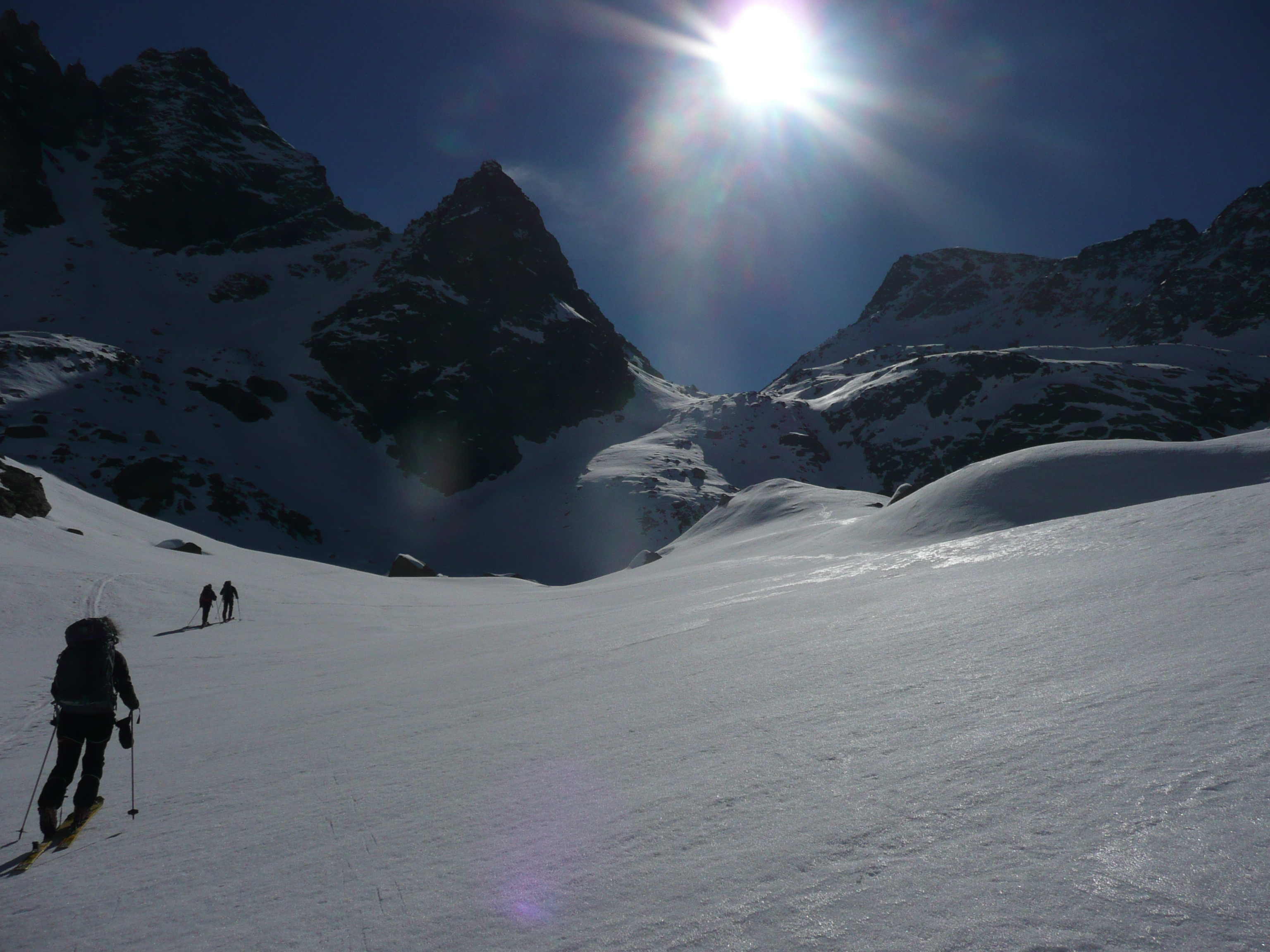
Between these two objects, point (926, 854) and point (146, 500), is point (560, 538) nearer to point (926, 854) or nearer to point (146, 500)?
point (146, 500)

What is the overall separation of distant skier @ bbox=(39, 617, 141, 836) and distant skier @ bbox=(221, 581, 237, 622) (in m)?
15.3

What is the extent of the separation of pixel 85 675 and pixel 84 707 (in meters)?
0.26

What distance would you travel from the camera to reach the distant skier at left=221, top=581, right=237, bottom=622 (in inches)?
739

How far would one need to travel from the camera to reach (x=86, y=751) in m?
5.16

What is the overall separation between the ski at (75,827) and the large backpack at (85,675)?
2.39 feet

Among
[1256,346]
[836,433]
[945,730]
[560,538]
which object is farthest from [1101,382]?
[945,730]

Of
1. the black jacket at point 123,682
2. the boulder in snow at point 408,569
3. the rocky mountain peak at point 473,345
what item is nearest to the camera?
the black jacket at point 123,682

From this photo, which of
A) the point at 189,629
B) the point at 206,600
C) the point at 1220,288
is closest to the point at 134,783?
the point at 189,629

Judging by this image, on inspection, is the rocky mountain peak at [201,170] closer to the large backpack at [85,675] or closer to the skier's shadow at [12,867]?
the large backpack at [85,675]

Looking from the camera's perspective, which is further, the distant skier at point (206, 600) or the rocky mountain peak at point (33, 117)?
the rocky mountain peak at point (33, 117)

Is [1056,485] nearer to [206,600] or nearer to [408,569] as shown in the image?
[206,600]

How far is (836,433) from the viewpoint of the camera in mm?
122000

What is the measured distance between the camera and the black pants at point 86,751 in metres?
4.97

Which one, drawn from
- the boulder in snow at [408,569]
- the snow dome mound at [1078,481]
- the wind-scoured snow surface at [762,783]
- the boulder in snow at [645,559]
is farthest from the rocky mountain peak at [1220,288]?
the wind-scoured snow surface at [762,783]
